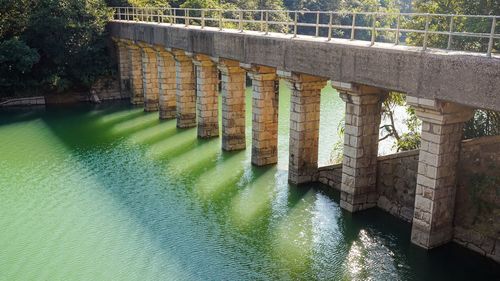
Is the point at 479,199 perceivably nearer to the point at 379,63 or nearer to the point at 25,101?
the point at 379,63

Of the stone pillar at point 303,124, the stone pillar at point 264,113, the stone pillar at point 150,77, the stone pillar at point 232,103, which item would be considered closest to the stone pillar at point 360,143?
the stone pillar at point 303,124

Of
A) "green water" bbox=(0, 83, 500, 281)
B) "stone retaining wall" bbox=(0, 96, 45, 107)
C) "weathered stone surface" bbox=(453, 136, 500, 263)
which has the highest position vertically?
"weathered stone surface" bbox=(453, 136, 500, 263)

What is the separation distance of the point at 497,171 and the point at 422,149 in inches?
98.2

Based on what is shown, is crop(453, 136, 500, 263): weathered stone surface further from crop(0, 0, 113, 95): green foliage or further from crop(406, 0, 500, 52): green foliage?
crop(0, 0, 113, 95): green foliage

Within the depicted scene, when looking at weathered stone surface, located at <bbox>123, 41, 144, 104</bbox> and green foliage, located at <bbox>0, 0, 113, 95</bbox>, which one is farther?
weathered stone surface, located at <bbox>123, 41, 144, 104</bbox>

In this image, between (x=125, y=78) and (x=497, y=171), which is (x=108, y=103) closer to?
(x=125, y=78)

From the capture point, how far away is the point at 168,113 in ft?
107

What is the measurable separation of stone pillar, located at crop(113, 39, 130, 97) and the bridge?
447 inches

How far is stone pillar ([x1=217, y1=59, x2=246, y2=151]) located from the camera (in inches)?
947

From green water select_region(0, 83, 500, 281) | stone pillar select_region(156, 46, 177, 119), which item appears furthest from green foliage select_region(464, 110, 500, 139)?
stone pillar select_region(156, 46, 177, 119)

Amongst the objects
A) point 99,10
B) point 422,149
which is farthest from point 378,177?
point 99,10

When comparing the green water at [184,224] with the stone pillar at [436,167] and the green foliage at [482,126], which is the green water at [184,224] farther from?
the green foliage at [482,126]

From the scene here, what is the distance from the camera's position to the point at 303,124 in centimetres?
1970

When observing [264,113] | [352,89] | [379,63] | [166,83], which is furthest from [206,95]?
[379,63]
